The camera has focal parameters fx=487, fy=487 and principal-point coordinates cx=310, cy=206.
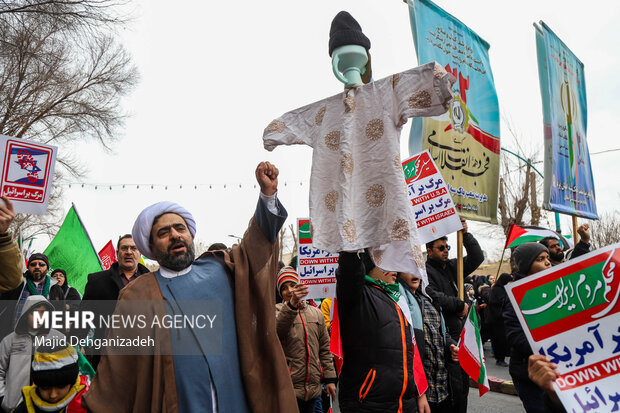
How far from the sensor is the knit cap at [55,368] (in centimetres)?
360

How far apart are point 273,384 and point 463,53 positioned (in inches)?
250

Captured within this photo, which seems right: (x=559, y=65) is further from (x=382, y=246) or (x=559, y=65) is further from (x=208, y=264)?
(x=208, y=264)

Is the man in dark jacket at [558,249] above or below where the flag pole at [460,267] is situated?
above

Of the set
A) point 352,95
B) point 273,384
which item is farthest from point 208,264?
point 352,95

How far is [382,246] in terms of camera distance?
3016 millimetres

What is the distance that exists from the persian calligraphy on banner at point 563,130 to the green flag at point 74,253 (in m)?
7.98

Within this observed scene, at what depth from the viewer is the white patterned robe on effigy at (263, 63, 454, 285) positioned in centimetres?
285

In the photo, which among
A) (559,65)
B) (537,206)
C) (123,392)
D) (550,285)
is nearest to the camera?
(123,392)

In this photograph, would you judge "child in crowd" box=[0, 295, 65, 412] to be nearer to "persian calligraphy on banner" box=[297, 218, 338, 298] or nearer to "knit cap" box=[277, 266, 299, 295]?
"knit cap" box=[277, 266, 299, 295]

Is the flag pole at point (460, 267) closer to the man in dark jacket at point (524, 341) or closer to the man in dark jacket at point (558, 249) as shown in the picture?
the man in dark jacket at point (524, 341)

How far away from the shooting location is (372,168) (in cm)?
302

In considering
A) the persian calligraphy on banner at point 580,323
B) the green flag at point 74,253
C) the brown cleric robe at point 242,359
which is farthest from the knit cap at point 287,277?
the green flag at point 74,253

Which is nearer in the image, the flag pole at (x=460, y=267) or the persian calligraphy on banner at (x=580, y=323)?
the persian calligraphy on banner at (x=580, y=323)

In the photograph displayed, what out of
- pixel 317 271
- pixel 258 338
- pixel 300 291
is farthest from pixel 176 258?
pixel 317 271
